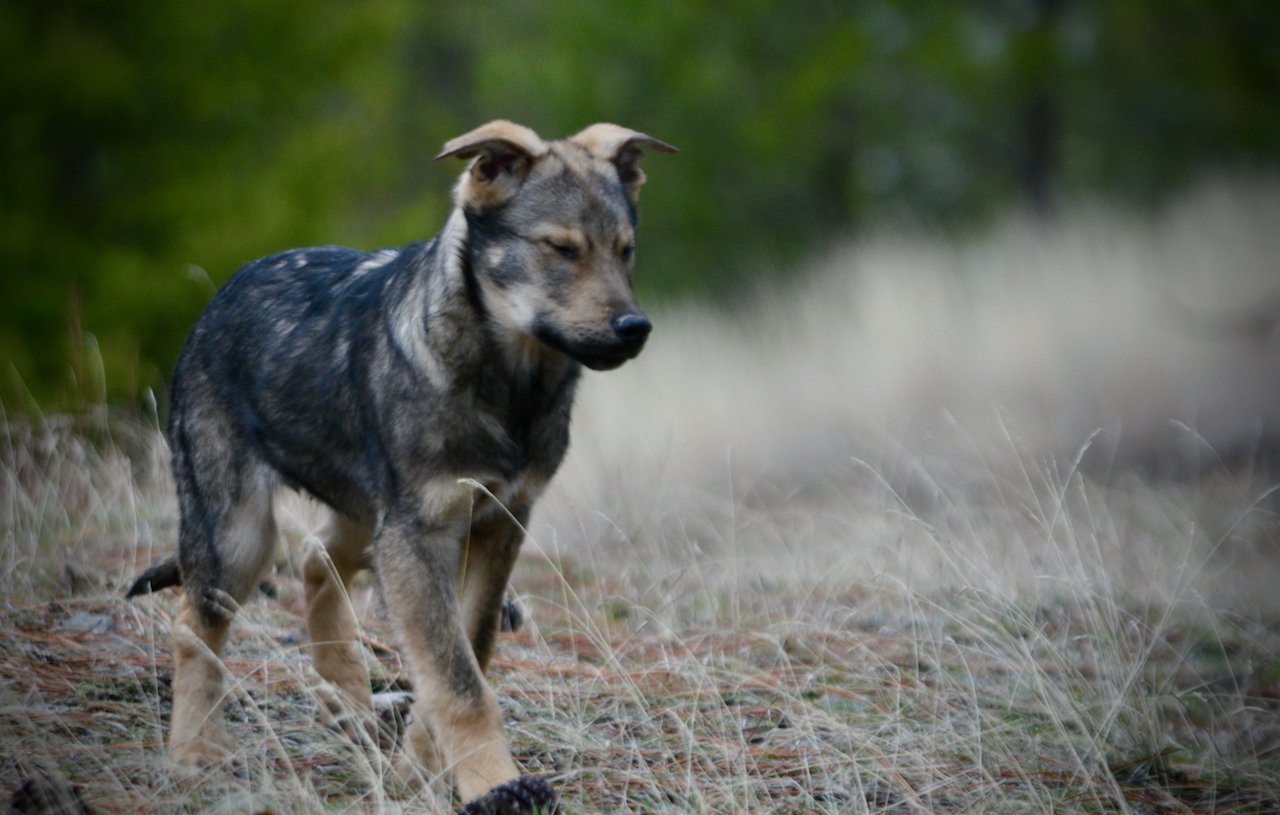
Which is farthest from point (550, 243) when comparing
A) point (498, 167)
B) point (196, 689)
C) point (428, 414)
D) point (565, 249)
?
point (196, 689)

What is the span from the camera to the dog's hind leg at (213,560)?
434cm

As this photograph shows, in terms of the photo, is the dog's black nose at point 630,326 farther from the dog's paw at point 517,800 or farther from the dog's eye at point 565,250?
the dog's paw at point 517,800

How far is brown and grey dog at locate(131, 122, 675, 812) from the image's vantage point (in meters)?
4.03

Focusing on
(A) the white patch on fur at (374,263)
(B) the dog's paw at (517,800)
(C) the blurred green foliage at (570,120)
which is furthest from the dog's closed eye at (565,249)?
(C) the blurred green foliage at (570,120)

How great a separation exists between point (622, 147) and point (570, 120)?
14.6 m

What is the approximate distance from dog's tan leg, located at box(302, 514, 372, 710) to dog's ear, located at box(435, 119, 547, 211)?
1346 mm

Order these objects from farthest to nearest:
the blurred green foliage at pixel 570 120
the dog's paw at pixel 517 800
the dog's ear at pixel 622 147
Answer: the blurred green foliage at pixel 570 120 < the dog's ear at pixel 622 147 < the dog's paw at pixel 517 800

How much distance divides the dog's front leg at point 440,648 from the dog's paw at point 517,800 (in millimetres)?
252

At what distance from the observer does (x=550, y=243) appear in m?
4.20

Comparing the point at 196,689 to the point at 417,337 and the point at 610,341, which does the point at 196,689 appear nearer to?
the point at 417,337

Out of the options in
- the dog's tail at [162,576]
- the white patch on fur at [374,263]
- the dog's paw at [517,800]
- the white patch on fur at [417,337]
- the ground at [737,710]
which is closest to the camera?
the dog's paw at [517,800]

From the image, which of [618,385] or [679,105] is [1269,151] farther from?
[618,385]

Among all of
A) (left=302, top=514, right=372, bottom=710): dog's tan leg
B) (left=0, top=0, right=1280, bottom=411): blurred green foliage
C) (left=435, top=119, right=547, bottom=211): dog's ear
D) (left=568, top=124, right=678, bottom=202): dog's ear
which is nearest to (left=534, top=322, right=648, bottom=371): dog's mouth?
(left=435, top=119, right=547, bottom=211): dog's ear

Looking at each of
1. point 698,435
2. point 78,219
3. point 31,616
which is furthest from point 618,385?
point 31,616
